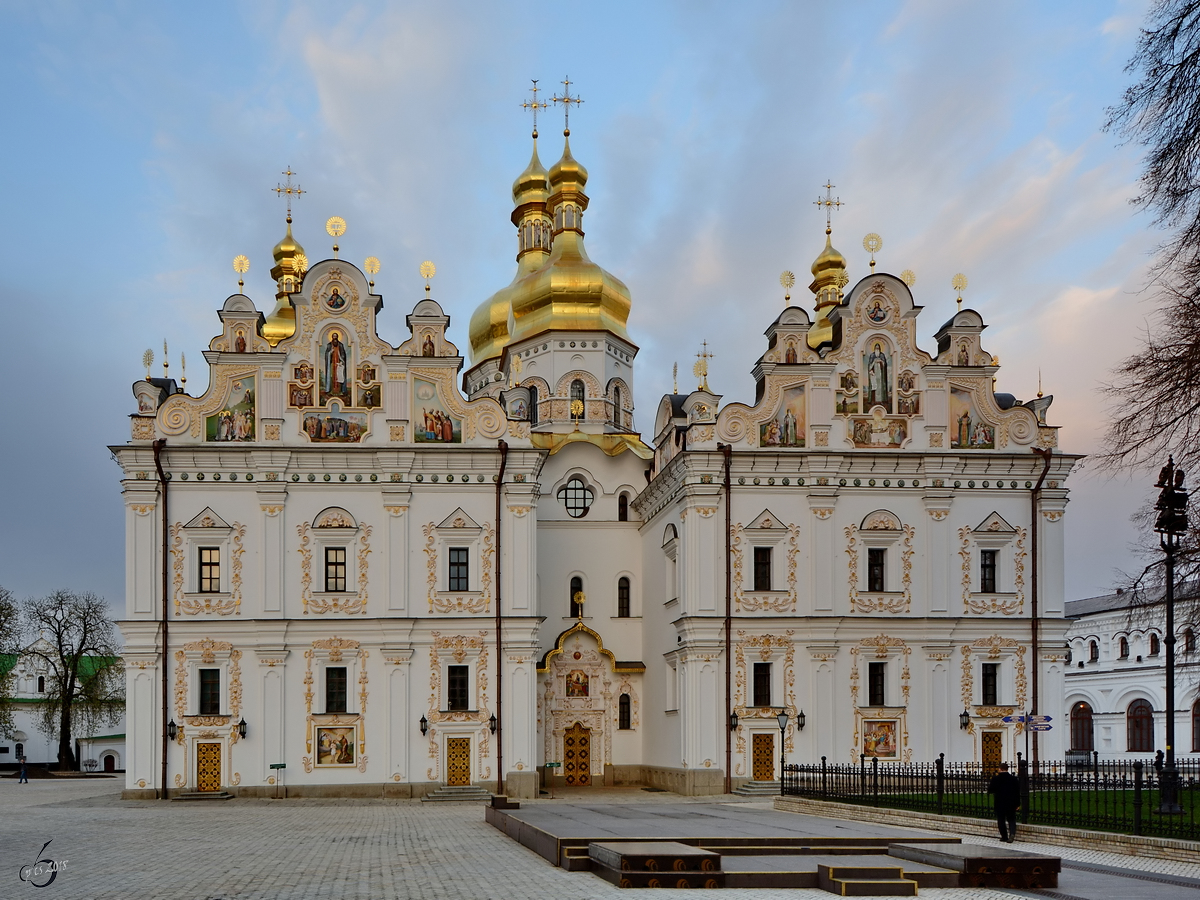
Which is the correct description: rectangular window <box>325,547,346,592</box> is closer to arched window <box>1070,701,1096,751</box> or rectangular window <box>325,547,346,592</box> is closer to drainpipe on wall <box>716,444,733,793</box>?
drainpipe on wall <box>716,444,733,793</box>

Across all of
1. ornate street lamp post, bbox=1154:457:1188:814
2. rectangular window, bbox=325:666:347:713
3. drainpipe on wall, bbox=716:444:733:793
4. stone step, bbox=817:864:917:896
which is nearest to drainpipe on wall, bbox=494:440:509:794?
rectangular window, bbox=325:666:347:713

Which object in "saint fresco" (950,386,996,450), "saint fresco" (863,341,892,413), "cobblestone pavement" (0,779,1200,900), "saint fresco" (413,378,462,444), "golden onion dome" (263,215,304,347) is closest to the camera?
"cobblestone pavement" (0,779,1200,900)

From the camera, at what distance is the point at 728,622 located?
123ft

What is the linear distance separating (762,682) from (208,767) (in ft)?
49.9

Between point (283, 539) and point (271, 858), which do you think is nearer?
point (271, 858)

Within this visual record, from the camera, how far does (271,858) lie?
2000 cm

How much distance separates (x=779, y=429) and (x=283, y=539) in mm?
14213

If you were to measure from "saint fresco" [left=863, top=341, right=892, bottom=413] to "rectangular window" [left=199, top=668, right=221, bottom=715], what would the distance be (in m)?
19.6

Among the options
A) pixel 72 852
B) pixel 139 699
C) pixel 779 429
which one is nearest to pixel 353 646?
pixel 139 699

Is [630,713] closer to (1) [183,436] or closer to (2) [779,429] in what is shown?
(2) [779,429]

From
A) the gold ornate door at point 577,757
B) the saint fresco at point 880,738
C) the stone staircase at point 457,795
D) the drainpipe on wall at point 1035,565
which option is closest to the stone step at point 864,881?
the stone staircase at point 457,795

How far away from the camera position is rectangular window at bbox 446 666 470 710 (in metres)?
37.1

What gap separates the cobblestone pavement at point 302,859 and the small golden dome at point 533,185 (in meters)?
28.6

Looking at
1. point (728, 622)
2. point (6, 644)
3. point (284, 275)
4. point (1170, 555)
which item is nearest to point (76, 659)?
point (6, 644)
